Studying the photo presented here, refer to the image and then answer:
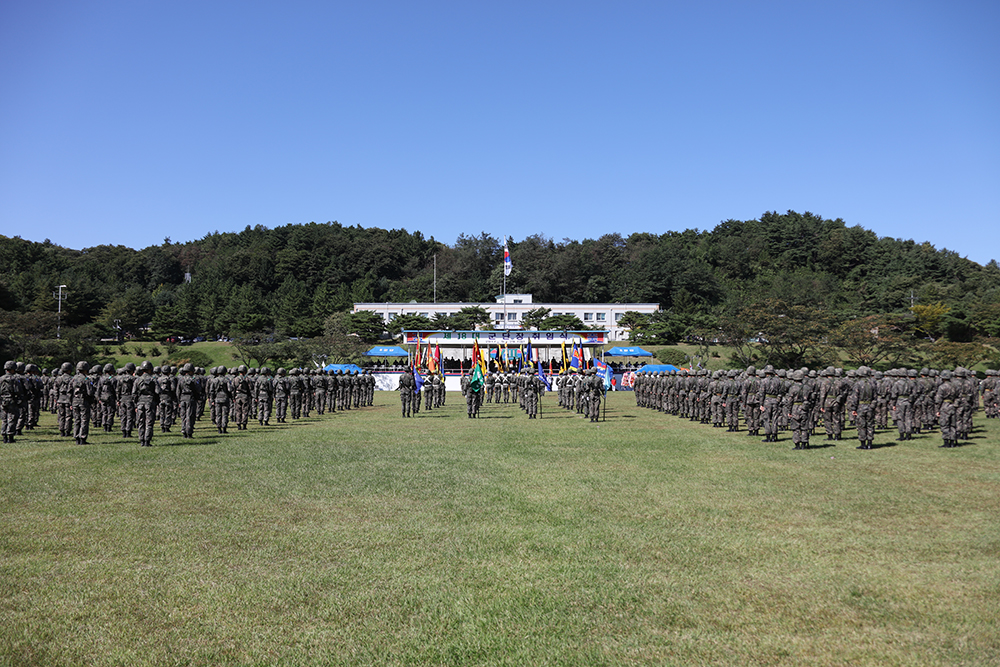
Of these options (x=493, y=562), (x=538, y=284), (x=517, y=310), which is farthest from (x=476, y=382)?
(x=538, y=284)

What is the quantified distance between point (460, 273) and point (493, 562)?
373ft

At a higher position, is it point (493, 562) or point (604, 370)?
point (493, 562)

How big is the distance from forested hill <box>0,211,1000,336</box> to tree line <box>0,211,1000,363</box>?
0.29m

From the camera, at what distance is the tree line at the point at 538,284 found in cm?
6544

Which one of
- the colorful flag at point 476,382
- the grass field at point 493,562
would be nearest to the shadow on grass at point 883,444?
the grass field at point 493,562

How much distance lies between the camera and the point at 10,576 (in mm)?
6668

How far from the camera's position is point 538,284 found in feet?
374

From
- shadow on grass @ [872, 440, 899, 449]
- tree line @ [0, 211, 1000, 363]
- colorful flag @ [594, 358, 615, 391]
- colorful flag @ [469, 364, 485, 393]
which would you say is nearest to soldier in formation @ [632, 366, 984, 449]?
shadow on grass @ [872, 440, 899, 449]

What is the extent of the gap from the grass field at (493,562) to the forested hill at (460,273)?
70.1 meters

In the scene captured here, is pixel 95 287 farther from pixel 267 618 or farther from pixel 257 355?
pixel 267 618

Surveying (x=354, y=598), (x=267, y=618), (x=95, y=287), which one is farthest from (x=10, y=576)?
(x=95, y=287)

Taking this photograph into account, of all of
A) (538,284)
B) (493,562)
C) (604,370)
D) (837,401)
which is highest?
(538,284)

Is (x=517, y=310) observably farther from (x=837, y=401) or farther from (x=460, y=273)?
(x=837, y=401)

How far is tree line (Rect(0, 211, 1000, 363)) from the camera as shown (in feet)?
215
